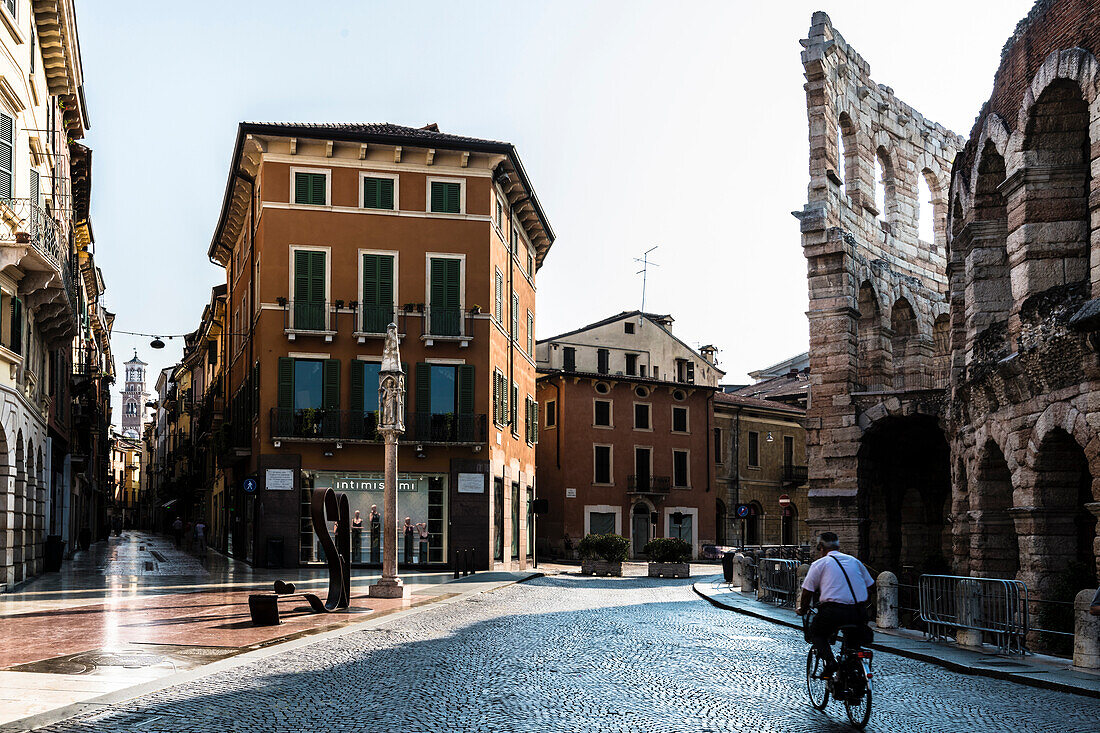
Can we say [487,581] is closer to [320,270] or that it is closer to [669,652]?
[320,270]

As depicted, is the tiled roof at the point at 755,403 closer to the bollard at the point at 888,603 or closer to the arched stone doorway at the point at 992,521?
the arched stone doorway at the point at 992,521

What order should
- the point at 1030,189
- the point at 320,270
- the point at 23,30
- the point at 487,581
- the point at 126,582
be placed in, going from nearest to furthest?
the point at 1030,189 → the point at 23,30 → the point at 126,582 → the point at 487,581 → the point at 320,270

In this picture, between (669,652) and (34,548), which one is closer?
(669,652)

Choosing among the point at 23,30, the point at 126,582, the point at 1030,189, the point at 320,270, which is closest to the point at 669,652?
the point at 1030,189

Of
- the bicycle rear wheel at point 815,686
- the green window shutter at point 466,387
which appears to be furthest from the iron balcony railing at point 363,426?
the bicycle rear wheel at point 815,686

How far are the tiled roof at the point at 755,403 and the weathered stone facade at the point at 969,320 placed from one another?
72.0 ft

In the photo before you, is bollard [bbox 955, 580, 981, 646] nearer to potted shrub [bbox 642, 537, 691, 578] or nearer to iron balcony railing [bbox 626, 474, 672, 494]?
potted shrub [bbox 642, 537, 691, 578]

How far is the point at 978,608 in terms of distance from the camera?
15320 mm

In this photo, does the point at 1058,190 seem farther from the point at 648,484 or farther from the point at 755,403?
the point at 755,403

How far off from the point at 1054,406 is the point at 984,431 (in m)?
3.34

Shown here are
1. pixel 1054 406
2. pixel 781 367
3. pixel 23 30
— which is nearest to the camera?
pixel 1054 406

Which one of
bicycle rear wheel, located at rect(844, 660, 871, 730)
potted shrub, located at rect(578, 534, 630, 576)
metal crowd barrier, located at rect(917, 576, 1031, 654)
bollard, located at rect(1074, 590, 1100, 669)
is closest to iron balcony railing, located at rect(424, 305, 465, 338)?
potted shrub, located at rect(578, 534, 630, 576)

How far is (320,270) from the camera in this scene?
3359 centimetres

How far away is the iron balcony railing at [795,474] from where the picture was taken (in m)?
59.4
